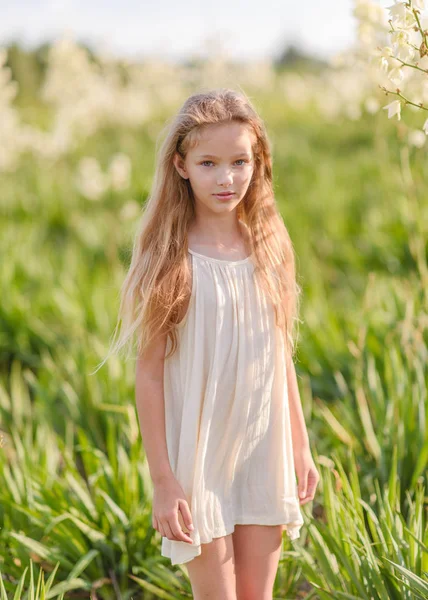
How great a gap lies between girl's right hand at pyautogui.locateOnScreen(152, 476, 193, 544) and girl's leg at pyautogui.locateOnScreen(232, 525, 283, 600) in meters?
0.19

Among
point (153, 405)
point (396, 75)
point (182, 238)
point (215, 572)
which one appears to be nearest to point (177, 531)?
point (215, 572)

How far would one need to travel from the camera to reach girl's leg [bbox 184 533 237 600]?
1713 mm

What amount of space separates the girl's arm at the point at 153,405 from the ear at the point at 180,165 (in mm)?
399


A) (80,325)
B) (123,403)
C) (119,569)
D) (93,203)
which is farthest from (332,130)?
(119,569)

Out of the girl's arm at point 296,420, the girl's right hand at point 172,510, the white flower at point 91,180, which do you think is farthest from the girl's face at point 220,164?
the white flower at point 91,180

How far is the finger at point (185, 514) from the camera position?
5.40ft

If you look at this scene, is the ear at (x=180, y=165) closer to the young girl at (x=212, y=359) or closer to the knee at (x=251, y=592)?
the young girl at (x=212, y=359)

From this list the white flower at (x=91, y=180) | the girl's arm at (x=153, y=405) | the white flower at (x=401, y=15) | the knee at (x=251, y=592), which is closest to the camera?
the white flower at (x=401, y=15)

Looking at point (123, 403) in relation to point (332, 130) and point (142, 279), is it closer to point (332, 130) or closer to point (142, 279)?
point (142, 279)

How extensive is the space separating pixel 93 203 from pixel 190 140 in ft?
22.9

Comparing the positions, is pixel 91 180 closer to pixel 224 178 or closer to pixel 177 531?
pixel 224 178

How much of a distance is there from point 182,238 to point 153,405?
40 centimetres

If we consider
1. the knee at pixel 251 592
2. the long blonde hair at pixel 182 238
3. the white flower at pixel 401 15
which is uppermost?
the white flower at pixel 401 15

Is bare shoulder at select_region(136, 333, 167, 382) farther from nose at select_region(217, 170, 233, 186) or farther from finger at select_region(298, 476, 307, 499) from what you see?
finger at select_region(298, 476, 307, 499)
